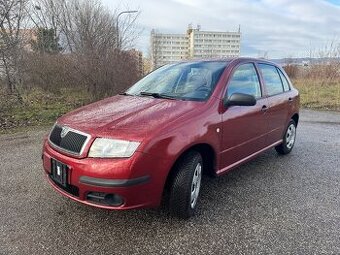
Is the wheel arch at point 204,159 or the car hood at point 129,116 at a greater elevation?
the car hood at point 129,116

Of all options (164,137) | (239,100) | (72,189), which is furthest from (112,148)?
(239,100)

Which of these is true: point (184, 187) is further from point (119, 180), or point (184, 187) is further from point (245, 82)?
point (245, 82)

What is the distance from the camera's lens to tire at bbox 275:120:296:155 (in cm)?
Answer: 547

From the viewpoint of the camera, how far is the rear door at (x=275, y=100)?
4.66 m

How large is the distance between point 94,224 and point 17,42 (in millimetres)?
8781

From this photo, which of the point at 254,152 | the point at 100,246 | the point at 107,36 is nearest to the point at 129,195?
the point at 100,246

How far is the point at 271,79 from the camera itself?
493 centimetres

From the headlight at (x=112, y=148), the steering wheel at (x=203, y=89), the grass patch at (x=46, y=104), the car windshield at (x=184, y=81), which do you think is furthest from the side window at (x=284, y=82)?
the grass patch at (x=46, y=104)


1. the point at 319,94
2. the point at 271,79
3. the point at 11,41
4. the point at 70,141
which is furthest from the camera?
the point at 319,94

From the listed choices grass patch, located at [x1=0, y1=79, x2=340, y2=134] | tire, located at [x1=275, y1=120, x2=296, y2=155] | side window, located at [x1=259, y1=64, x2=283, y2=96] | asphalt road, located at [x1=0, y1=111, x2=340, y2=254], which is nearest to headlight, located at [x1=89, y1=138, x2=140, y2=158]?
asphalt road, located at [x1=0, y1=111, x2=340, y2=254]

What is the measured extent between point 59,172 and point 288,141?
13.2ft

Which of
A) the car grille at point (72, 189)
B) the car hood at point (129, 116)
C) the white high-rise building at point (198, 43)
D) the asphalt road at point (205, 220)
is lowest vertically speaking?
the asphalt road at point (205, 220)

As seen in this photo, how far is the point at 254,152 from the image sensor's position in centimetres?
437

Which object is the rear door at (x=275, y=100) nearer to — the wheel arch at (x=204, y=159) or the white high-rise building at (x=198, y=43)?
the wheel arch at (x=204, y=159)
